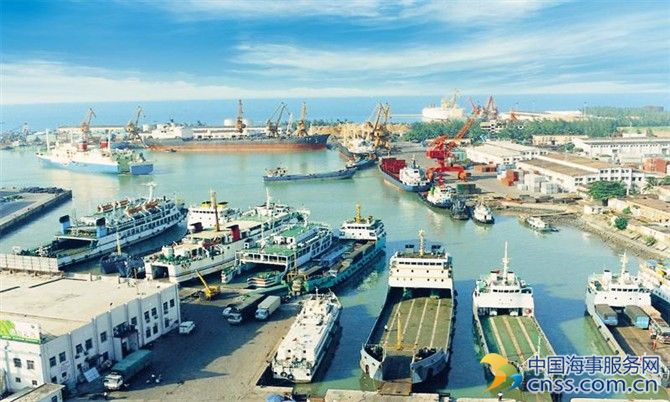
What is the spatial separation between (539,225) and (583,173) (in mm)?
16324

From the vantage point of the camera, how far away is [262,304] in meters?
21.5

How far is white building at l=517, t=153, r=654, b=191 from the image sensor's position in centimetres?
4894

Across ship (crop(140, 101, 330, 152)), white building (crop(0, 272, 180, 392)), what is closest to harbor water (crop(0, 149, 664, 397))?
white building (crop(0, 272, 180, 392))

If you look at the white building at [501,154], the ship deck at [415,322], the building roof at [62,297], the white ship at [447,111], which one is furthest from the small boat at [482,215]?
the white ship at [447,111]

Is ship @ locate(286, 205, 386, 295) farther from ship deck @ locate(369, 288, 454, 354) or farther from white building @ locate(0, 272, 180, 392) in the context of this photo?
white building @ locate(0, 272, 180, 392)

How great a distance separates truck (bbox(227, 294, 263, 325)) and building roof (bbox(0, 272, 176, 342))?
249 centimetres

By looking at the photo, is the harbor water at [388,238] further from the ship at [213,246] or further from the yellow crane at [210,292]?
the ship at [213,246]

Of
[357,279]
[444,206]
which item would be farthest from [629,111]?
[357,279]

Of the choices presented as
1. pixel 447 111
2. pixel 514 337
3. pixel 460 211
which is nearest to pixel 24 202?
pixel 460 211

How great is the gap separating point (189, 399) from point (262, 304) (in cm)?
619

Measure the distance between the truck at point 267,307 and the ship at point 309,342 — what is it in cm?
116

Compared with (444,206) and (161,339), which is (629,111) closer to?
(444,206)

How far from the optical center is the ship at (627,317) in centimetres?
1850

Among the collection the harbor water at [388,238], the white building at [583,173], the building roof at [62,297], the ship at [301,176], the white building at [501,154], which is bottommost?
the harbor water at [388,238]
